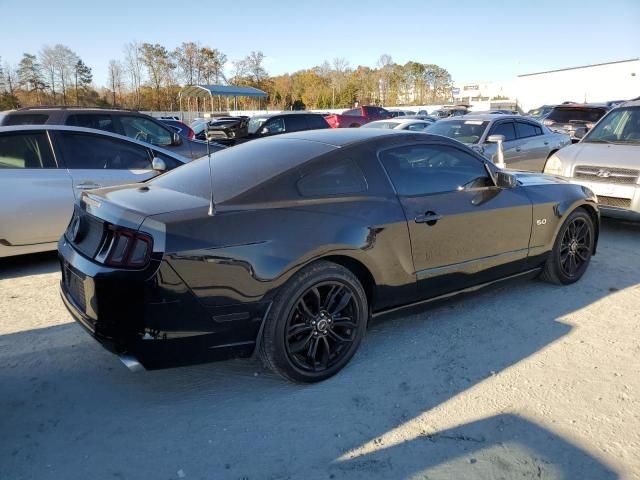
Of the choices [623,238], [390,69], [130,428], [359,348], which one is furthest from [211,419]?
[390,69]

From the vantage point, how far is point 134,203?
9.62 feet

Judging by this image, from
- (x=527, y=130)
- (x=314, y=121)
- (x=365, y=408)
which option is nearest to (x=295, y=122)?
(x=314, y=121)

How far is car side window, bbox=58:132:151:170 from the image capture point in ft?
18.2

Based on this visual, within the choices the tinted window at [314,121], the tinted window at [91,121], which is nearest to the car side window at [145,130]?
the tinted window at [91,121]

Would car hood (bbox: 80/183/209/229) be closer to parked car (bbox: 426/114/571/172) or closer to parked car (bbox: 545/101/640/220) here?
parked car (bbox: 545/101/640/220)

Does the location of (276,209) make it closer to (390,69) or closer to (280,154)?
(280,154)

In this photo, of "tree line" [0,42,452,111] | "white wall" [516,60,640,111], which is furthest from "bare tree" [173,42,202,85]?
"white wall" [516,60,640,111]

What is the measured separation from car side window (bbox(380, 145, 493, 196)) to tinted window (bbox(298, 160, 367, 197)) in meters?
0.27

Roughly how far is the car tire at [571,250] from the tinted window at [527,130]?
5.26 m

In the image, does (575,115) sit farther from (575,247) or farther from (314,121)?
(575,247)

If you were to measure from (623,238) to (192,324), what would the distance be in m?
6.16

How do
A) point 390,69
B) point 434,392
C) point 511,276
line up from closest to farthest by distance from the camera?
point 434,392 < point 511,276 < point 390,69

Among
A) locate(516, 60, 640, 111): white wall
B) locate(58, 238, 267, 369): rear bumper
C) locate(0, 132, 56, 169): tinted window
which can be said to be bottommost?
locate(58, 238, 267, 369): rear bumper

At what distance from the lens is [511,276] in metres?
4.24
